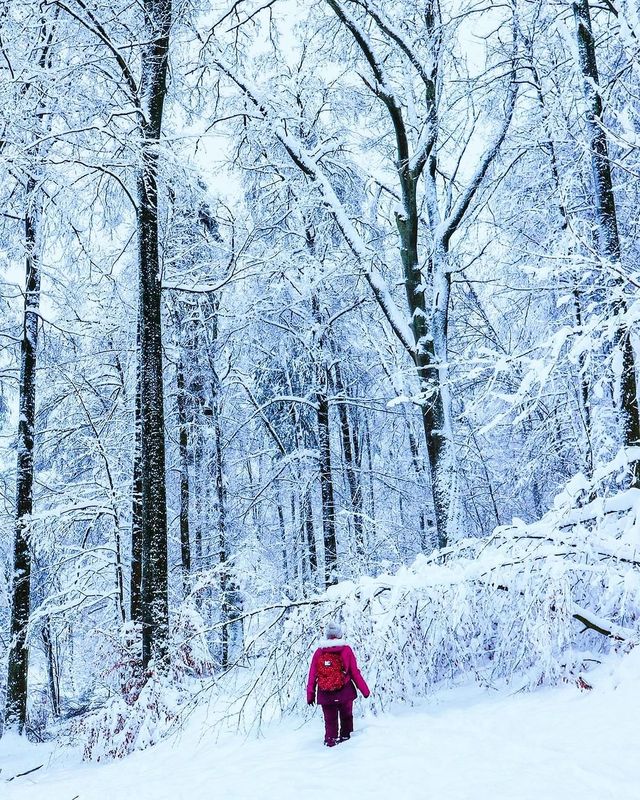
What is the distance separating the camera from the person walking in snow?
5.45m

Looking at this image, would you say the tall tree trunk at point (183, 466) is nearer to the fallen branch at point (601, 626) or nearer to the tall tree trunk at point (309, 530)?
the tall tree trunk at point (309, 530)

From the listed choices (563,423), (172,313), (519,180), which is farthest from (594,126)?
(172,313)

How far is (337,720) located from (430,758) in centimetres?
114

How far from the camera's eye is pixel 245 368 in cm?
1803

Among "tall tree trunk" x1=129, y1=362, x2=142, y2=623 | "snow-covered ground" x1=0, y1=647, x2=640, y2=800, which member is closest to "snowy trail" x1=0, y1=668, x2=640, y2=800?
"snow-covered ground" x1=0, y1=647, x2=640, y2=800

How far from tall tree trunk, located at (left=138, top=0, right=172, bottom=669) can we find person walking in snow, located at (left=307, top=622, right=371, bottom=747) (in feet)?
7.32

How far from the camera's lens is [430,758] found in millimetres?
4602

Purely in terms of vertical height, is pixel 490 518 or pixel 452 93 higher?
pixel 452 93

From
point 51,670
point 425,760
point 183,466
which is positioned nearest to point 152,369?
point 425,760

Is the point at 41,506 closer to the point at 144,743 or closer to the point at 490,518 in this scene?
the point at 144,743

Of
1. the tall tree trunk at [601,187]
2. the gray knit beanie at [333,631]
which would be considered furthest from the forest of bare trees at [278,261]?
the gray knit beanie at [333,631]

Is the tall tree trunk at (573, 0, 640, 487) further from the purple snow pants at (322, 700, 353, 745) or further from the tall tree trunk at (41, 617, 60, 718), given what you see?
the tall tree trunk at (41, 617, 60, 718)

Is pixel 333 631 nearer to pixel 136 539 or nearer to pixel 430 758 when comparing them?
pixel 430 758

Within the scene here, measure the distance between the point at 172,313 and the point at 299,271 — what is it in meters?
3.45
